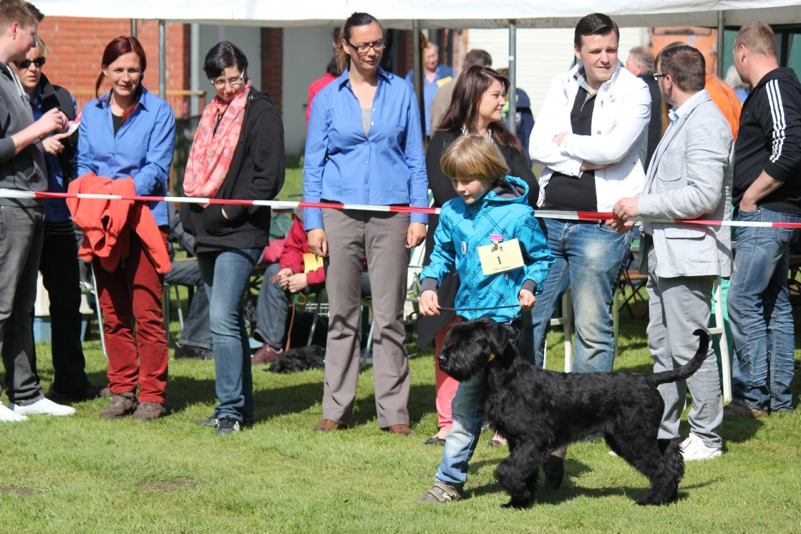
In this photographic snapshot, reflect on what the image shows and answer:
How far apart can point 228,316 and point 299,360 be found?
212cm

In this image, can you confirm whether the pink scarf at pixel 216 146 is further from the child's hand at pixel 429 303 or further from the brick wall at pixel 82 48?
the brick wall at pixel 82 48

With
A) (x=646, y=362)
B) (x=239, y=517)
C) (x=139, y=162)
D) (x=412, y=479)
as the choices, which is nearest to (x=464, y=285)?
(x=412, y=479)

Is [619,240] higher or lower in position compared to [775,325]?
higher

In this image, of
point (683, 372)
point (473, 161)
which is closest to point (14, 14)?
point (473, 161)

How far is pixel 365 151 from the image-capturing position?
20.3ft

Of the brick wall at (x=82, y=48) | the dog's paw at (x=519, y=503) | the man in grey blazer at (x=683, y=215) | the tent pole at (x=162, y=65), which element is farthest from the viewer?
the brick wall at (x=82, y=48)

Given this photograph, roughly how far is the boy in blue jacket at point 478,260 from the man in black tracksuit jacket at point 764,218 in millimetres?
2046

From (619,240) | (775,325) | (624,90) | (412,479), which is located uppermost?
(624,90)

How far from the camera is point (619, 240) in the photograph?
5.67 m

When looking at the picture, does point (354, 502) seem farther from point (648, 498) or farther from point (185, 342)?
point (185, 342)

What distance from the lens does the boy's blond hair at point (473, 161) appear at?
194 inches

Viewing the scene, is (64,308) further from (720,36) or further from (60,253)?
(720,36)

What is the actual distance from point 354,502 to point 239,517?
505mm

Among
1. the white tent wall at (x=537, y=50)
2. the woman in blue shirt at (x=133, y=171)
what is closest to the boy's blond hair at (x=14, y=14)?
the woman in blue shirt at (x=133, y=171)
